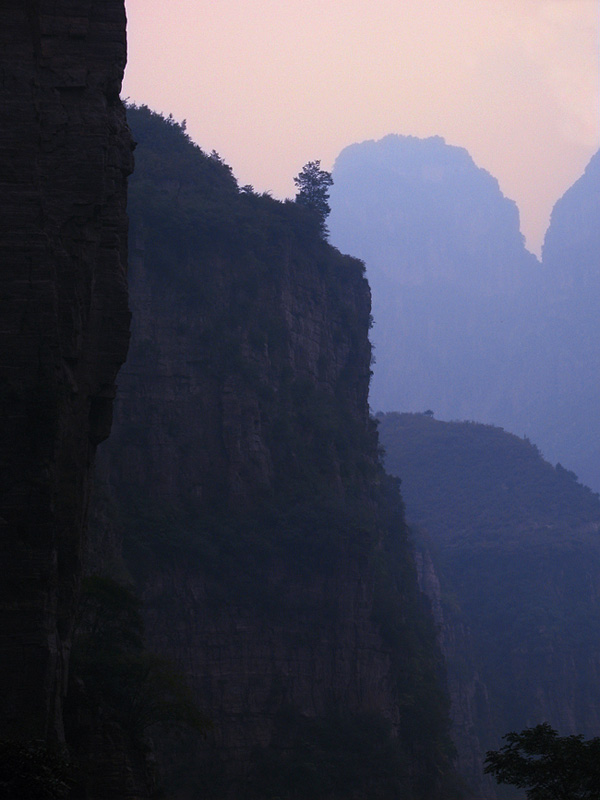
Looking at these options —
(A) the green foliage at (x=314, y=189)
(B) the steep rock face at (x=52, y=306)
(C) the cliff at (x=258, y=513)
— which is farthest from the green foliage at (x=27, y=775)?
(A) the green foliage at (x=314, y=189)

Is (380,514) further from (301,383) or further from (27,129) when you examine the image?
(27,129)

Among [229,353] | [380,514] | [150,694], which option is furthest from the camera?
[380,514]

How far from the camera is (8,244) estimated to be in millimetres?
29656

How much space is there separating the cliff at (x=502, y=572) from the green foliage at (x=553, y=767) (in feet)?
205

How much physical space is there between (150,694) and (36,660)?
9569mm

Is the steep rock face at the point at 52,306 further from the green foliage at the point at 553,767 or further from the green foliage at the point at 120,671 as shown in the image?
the green foliage at the point at 553,767

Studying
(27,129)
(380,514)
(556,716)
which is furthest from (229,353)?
(556,716)

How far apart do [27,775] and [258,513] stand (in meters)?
42.5

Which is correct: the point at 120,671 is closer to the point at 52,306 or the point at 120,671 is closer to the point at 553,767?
the point at 52,306

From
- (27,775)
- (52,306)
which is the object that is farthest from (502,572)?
(27,775)

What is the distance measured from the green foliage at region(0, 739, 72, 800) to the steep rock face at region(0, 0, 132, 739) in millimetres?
5376

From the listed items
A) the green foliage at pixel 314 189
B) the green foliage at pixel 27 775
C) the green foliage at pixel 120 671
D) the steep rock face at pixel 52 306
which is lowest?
the green foliage at pixel 27 775

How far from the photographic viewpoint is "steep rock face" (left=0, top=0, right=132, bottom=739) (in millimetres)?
27828

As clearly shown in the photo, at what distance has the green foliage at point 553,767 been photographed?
79.9 feet
